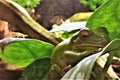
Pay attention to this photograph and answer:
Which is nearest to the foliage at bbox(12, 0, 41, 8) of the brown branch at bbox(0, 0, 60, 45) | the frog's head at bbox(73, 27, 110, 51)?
the brown branch at bbox(0, 0, 60, 45)

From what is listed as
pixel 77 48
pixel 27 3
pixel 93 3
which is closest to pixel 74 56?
pixel 77 48

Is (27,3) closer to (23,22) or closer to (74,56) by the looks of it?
(23,22)

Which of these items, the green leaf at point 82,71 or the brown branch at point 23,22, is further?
the brown branch at point 23,22

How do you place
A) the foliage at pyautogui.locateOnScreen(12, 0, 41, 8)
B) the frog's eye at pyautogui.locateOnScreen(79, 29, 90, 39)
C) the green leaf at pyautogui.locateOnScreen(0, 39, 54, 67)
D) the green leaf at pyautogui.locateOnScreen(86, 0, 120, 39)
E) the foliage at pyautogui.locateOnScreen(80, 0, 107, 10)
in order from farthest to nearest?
the foliage at pyautogui.locateOnScreen(80, 0, 107, 10) → the foliage at pyautogui.locateOnScreen(12, 0, 41, 8) → the green leaf at pyautogui.locateOnScreen(0, 39, 54, 67) → the green leaf at pyautogui.locateOnScreen(86, 0, 120, 39) → the frog's eye at pyautogui.locateOnScreen(79, 29, 90, 39)

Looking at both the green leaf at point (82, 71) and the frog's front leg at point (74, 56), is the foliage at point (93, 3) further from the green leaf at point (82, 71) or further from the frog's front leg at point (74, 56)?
the green leaf at point (82, 71)

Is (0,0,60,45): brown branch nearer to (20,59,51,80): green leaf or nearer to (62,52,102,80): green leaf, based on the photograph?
(20,59,51,80): green leaf

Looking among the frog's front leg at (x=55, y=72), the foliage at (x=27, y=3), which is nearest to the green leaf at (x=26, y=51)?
the frog's front leg at (x=55, y=72)

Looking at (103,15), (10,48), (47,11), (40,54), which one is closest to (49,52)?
(40,54)
